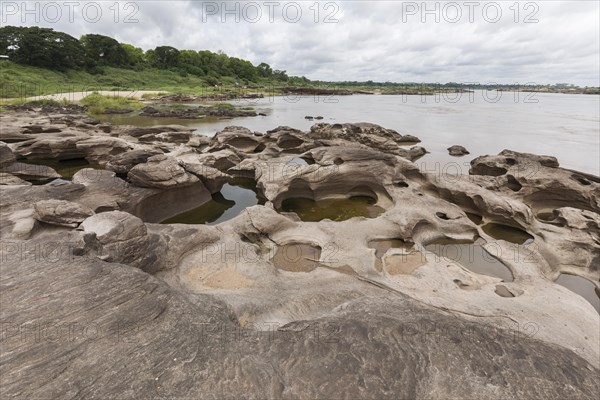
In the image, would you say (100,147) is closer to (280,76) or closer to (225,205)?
(225,205)

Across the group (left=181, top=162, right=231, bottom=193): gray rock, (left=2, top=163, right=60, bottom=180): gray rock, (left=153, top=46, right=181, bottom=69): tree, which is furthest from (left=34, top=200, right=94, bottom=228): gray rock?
(left=153, top=46, right=181, bottom=69): tree

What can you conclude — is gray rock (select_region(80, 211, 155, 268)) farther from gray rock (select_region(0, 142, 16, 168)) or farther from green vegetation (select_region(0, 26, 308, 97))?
green vegetation (select_region(0, 26, 308, 97))

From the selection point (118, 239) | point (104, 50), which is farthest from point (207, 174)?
point (104, 50)

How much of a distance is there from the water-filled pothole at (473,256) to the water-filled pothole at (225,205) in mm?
7953

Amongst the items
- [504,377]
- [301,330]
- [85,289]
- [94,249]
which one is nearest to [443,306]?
[504,377]

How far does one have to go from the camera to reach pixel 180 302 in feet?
15.6

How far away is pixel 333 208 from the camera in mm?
14336

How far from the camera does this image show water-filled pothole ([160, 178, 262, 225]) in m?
12.9

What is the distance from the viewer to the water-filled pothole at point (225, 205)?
42.4 feet

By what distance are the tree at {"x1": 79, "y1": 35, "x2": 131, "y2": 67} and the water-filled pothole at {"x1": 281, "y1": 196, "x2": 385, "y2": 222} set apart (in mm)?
79208

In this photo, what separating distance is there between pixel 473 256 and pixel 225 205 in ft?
33.1

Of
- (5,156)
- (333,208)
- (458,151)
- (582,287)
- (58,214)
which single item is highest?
(5,156)

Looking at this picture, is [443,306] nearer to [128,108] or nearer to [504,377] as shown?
[504,377]

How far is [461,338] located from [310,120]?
41.1m
